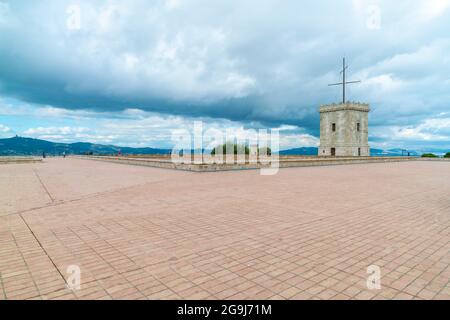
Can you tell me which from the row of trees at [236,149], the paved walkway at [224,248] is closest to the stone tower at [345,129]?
the row of trees at [236,149]

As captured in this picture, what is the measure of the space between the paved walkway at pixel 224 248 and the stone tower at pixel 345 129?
1941 inches

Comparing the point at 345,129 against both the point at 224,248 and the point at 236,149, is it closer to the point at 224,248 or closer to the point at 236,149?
the point at 236,149

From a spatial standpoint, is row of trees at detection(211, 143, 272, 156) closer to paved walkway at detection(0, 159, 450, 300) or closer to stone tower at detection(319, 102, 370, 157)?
stone tower at detection(319, 102, 370, 157)

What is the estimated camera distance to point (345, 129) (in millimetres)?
54000

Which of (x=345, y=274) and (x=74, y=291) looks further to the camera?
(x=345, y=274)

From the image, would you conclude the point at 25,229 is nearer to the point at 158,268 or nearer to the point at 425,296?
the point at 158,268

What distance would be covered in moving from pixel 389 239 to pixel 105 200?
23.9ft

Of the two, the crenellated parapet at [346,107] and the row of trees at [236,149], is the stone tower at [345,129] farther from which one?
the row of trees at [236,149]

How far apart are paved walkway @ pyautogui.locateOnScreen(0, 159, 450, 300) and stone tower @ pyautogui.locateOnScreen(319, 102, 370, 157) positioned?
162 ft

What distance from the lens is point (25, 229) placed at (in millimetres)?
5367

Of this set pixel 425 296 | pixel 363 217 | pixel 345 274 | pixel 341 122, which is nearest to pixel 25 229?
pixel 345 274

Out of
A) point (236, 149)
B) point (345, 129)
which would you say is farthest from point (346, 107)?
point (236, 149)

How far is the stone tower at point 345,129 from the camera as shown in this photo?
53.9m

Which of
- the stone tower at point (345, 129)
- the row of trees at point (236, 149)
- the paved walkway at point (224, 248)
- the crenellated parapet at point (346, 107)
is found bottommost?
the paved walkway at point (224, 248)
